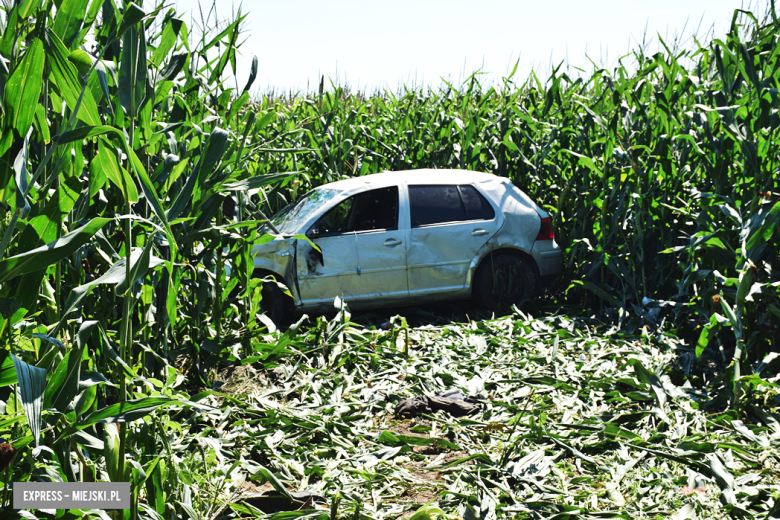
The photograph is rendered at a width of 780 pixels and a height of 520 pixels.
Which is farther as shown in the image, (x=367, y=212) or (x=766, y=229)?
(x=367, y=212)

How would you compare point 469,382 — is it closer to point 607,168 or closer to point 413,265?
point 413,265

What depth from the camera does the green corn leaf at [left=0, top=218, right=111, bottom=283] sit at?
6.16 ft

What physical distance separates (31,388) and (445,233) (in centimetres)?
539

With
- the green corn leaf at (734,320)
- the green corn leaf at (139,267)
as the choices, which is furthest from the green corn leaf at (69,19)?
the green corn leaf at (734,320)

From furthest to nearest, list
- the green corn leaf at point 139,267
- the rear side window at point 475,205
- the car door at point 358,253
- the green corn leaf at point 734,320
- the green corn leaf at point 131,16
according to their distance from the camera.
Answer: the rear side window at point 475,205
the car door at point 358,253
the green corn leaf at point 734,320
the green corn leaf at point 139,267
the green corn leaf at point 131,16

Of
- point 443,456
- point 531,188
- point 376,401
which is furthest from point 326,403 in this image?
point 531,188

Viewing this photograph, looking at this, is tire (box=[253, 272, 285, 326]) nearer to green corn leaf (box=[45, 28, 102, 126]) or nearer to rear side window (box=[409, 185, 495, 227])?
rear side window (box=[409, 185, 495, 227])

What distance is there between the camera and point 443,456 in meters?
3.88

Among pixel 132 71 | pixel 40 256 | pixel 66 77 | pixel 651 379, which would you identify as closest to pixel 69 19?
pixel 132 71

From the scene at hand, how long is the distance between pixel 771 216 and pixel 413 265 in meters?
3.46

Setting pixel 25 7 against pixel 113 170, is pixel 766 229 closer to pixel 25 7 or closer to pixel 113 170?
pixel 113 170

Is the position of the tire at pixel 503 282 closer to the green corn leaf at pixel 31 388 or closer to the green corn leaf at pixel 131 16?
the green corn leaf at pixel 131 16

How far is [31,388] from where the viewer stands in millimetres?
1844

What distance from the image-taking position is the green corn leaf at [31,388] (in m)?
1.81
